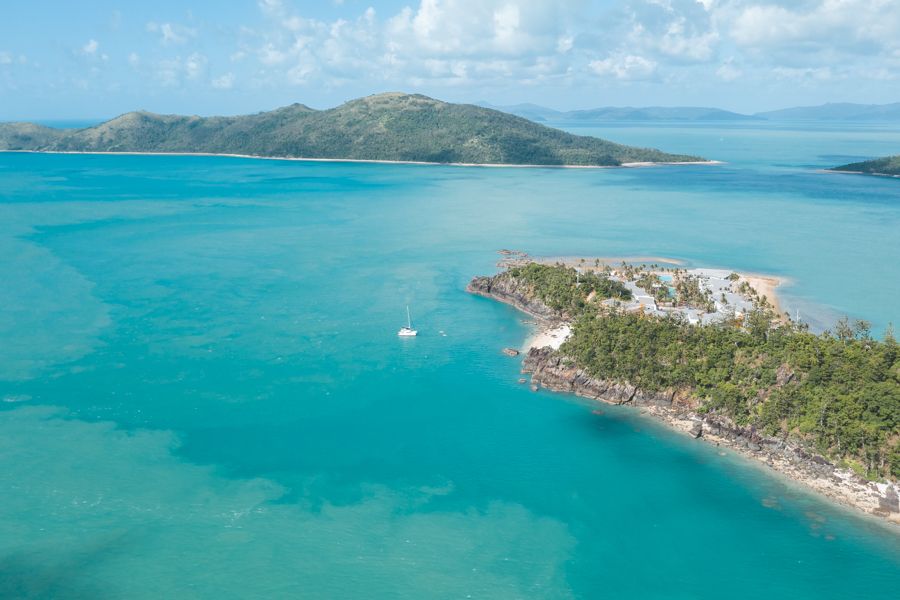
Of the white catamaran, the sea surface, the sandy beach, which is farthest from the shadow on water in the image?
the sandy beach

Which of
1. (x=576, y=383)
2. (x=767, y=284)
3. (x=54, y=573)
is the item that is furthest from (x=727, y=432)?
(x=767, y=284)

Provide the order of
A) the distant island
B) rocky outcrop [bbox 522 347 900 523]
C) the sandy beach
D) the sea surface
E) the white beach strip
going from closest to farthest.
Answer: the sea surface
rocky outcrop [bbox 522 347 900 523]
the white beach strip
the sandy beach
the distant island

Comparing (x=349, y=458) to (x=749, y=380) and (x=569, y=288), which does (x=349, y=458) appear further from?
(x=569, y=288)

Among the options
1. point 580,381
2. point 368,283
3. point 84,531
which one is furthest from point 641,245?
point 84,531

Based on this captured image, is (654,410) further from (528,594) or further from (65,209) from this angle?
(65,209)

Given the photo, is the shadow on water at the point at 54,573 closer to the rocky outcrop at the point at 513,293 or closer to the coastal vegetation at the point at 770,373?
the coastal vegetation at the point at 770,373

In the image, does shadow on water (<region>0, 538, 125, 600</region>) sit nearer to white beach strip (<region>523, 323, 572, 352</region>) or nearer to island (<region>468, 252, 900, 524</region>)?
island (<region>468, 252, 900, 524</region>)
